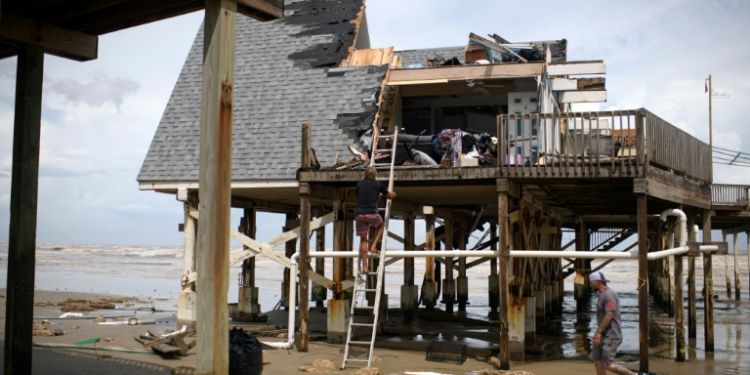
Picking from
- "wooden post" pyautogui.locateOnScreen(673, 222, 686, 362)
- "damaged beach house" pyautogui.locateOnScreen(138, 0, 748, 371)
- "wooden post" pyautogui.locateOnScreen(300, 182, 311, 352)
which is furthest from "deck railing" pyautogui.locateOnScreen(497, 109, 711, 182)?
"wooden post" pyautogui.locateOnScreen(300, 182, 311, 352)

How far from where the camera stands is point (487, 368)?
42.8ft

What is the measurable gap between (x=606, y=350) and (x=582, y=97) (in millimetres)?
8829

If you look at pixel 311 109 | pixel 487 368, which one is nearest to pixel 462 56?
pixel 311 109

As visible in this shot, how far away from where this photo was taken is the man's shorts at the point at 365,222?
13.2 m

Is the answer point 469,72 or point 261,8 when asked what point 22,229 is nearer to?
point 261,8

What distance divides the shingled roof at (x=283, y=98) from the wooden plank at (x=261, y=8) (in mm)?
9680

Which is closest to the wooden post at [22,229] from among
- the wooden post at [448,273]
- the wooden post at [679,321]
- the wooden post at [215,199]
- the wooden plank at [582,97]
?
the wooden post at [215,199]

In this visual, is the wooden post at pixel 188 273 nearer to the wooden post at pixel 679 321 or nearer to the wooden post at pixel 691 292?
the wooden post at pixel 679 321

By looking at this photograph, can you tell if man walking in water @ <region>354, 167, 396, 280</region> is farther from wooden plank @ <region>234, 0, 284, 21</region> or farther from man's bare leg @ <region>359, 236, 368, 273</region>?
wooden plank @ <region>234, 0, 284, 21</region>

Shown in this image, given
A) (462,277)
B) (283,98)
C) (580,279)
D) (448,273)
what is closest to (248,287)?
(283,98)

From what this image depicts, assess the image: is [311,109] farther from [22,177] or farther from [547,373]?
[22,177]

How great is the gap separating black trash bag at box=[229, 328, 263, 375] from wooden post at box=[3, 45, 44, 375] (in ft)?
8.13

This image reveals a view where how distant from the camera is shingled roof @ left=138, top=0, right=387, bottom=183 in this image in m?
17.3

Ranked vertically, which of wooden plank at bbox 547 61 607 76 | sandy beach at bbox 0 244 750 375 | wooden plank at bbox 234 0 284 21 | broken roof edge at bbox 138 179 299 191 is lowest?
sandy beach at bbox 0 244 750 375
